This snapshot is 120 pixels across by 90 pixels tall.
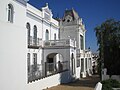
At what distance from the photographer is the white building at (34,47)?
14.4 metres

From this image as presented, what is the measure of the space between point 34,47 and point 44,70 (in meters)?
3.88

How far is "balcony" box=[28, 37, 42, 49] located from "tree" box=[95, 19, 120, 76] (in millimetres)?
7118

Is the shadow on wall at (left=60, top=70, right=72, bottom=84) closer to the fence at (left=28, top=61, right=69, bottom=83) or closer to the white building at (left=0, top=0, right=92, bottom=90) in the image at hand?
the white building at (left=0, top=0, right=92, bottom=90)

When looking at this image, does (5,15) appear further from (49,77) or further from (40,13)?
(40,13)

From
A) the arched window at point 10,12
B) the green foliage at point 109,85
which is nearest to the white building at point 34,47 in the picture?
the arched window at point 10,12

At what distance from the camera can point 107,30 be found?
81.3 ft

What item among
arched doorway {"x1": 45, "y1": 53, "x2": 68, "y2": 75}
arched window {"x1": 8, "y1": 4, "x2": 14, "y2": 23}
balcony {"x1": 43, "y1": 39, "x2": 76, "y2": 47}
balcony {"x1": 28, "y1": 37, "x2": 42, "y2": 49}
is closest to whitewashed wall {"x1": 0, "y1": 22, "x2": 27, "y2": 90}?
arched window {"x1": 8, "y1": 4, "x2": 14, "y2": 23}

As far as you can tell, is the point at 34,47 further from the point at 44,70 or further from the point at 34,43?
the point at 44,70

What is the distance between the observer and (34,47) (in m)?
25.5

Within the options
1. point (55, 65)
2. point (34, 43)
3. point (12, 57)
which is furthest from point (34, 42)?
point (12, 57)

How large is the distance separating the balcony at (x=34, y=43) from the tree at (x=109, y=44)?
7.12m

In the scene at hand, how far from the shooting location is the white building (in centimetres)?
1436

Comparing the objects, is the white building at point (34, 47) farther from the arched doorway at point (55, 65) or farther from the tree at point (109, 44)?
the tree at point (109, 44)

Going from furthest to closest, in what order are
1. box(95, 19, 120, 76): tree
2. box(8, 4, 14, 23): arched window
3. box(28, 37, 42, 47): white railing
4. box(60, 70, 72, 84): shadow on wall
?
box(60, 70, 72, 84): shadow on wall < box(28, 37, 42, 47): white railing < box(95, 19, 120, 76): tree < box(8, 4, 14, 23): arched window
